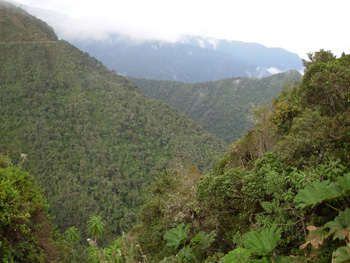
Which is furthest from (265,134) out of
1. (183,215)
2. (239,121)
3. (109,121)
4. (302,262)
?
(239,121)

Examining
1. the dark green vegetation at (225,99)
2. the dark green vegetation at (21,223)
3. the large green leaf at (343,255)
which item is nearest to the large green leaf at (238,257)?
the large green leaf at (343,255)

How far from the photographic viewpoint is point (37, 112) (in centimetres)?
5053

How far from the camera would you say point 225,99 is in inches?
4363

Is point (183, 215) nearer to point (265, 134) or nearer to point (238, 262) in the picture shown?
point (238, 262)

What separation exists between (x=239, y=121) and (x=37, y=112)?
7546cm

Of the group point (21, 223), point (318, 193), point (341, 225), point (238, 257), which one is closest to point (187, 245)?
point (238, 257)

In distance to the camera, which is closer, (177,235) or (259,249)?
(259,249)

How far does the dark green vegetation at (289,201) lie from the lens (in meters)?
3.01

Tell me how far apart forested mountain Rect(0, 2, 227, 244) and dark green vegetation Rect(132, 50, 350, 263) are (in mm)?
25131

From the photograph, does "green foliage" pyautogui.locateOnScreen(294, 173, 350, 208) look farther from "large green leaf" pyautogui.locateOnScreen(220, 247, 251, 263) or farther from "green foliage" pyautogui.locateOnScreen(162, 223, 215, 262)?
"green foliage" pyautogui.locateOnScreen(162, 223, 215, 262)

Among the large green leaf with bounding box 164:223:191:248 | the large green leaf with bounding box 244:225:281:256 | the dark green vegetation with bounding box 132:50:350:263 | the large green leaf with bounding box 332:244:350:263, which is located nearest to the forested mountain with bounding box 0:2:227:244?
the dark green vegetation with bounding box 132:50:350:263

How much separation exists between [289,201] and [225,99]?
110 m

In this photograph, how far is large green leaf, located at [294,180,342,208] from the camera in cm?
300

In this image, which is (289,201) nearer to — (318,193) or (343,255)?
(318,193)
